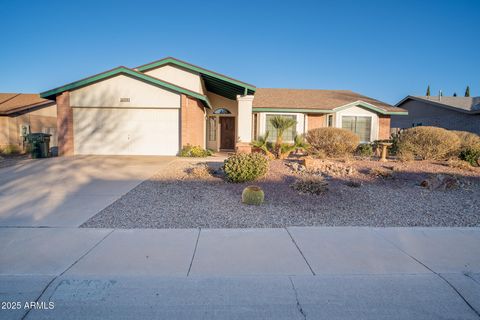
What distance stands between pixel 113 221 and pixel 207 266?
8.36 ft

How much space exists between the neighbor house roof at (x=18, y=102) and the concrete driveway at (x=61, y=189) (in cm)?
1161

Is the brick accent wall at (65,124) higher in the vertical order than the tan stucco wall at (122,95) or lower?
lower

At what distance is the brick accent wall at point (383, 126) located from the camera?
1811cm

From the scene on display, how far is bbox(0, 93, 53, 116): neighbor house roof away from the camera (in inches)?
763

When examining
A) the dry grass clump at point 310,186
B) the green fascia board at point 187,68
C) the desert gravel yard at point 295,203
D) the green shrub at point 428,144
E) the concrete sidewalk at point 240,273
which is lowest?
the concrete sidewalk at point 240,273

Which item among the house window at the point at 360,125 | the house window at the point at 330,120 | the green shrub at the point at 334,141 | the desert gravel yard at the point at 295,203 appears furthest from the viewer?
the house window at the point at 330,120

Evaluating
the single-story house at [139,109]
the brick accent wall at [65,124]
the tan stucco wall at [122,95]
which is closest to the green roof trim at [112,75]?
A: the single-story house at [139,109]

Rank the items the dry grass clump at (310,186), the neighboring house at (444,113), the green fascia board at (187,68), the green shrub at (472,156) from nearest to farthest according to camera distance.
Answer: the dry grass clump at (310,186) < the green shrub at (472,156) < the green fascia board at (187,68) < the neighboring house at (444,113)

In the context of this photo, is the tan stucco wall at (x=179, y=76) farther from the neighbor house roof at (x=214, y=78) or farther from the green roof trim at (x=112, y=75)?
the green roof trim at (x=112, y=75)

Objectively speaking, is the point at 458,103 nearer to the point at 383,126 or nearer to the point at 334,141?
the point at 383,126

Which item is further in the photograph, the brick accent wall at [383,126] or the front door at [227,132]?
the front door at [227,132]

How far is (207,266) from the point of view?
3369mm

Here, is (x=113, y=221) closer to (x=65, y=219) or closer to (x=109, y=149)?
(x=65, y=219)

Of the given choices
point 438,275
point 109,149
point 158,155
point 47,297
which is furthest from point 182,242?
point 109,149
